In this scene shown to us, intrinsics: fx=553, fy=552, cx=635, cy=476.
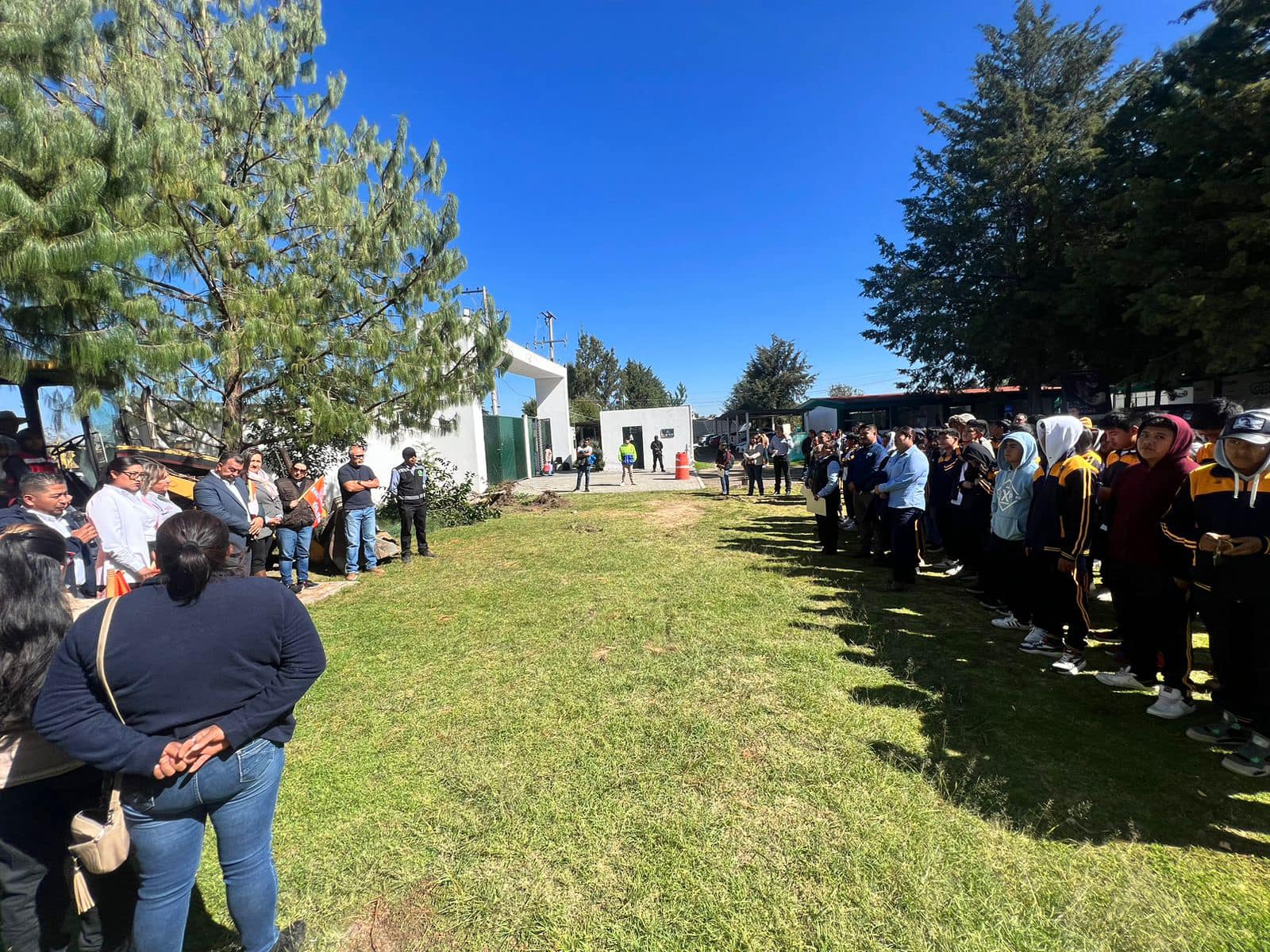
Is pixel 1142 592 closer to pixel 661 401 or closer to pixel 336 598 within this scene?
pixel 336 598

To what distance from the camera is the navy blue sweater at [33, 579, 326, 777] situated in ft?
4.84

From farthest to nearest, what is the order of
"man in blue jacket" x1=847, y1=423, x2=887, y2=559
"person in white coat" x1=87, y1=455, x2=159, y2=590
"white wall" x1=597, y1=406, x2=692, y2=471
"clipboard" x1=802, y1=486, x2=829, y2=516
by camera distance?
1. "white wall" x1=597, y1=406, x2=692, y2=471
2. "clipboard" x1=802, y1=486, x2=829, y2=516
3. "man in blue jacket" x1=847, y1=423, x2=887, y2=559
4. "person in white coat" x1=87, y1=455, x2=159, y2=590

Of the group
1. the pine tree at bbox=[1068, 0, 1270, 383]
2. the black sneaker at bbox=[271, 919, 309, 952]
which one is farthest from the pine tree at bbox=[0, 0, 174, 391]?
the pine tree at bbox=[1068, 0, 1270, 383]

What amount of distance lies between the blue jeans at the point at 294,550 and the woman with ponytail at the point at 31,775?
213 inches

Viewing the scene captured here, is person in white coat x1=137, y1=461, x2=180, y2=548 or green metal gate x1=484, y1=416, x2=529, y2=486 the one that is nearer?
person in white coat x1=137, y1=461, x2=180, y2=548

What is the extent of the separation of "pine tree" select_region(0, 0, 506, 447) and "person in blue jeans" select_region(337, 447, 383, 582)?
2.28 feet

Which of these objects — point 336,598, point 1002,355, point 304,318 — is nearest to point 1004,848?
point 336,598

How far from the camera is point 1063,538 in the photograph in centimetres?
397

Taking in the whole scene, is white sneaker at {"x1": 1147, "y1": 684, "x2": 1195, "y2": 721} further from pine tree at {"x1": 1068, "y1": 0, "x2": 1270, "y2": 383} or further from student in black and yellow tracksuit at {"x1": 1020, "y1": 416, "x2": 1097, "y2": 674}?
pine tree at {"x1": 1068, "y1": 0, "x2": 1270, "y2": 383}

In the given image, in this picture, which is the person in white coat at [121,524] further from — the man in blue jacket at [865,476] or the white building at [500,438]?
the man in blue jacket at [865,476]

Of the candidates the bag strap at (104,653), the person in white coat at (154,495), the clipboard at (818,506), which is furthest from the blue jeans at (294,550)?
the clipboard at (818,506)

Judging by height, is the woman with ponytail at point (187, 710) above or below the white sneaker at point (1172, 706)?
above

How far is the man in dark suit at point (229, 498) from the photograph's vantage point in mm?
4941

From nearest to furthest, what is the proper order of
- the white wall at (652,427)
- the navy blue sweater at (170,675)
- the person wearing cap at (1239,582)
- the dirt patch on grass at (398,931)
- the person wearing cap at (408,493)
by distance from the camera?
the navy blue sweater at (170,675) → the dirt patch on grass at (398,931) → the person wearing cap at (1239,582) → the person wearing cap at (408,493) → the white wall at (652,427)
